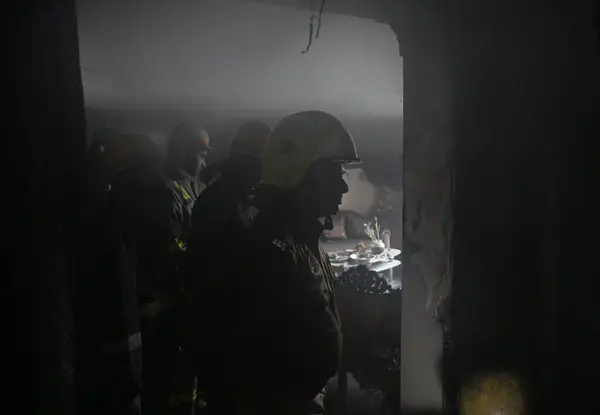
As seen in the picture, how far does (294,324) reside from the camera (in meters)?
0.81

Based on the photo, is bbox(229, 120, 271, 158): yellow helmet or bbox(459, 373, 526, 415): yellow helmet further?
bbox(459, 373, 526, 415): yellow helmet

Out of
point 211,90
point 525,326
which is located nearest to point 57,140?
point 211,90

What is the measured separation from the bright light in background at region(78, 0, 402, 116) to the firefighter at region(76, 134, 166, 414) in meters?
0.09

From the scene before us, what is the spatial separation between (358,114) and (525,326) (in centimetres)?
47

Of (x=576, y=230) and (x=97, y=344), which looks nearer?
(x=97, y=344)

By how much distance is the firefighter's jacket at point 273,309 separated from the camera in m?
0.80

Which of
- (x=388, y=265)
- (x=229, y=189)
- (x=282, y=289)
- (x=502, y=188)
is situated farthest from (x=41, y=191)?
(x=502, y=188)

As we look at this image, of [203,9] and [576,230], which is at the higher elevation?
[203,9]

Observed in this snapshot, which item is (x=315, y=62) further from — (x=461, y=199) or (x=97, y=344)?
(x=97, y=344)

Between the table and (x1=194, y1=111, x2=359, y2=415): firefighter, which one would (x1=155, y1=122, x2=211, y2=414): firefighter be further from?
the table

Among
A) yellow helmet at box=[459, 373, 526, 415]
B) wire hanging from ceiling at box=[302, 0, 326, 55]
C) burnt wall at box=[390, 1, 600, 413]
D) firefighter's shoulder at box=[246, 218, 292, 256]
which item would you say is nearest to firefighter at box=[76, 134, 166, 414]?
firefighter's shoulder at box=[246, 218, 292, 256]

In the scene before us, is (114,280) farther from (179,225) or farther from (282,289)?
(282,289)

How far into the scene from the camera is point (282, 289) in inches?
31.7

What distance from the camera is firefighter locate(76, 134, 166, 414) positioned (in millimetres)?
764
